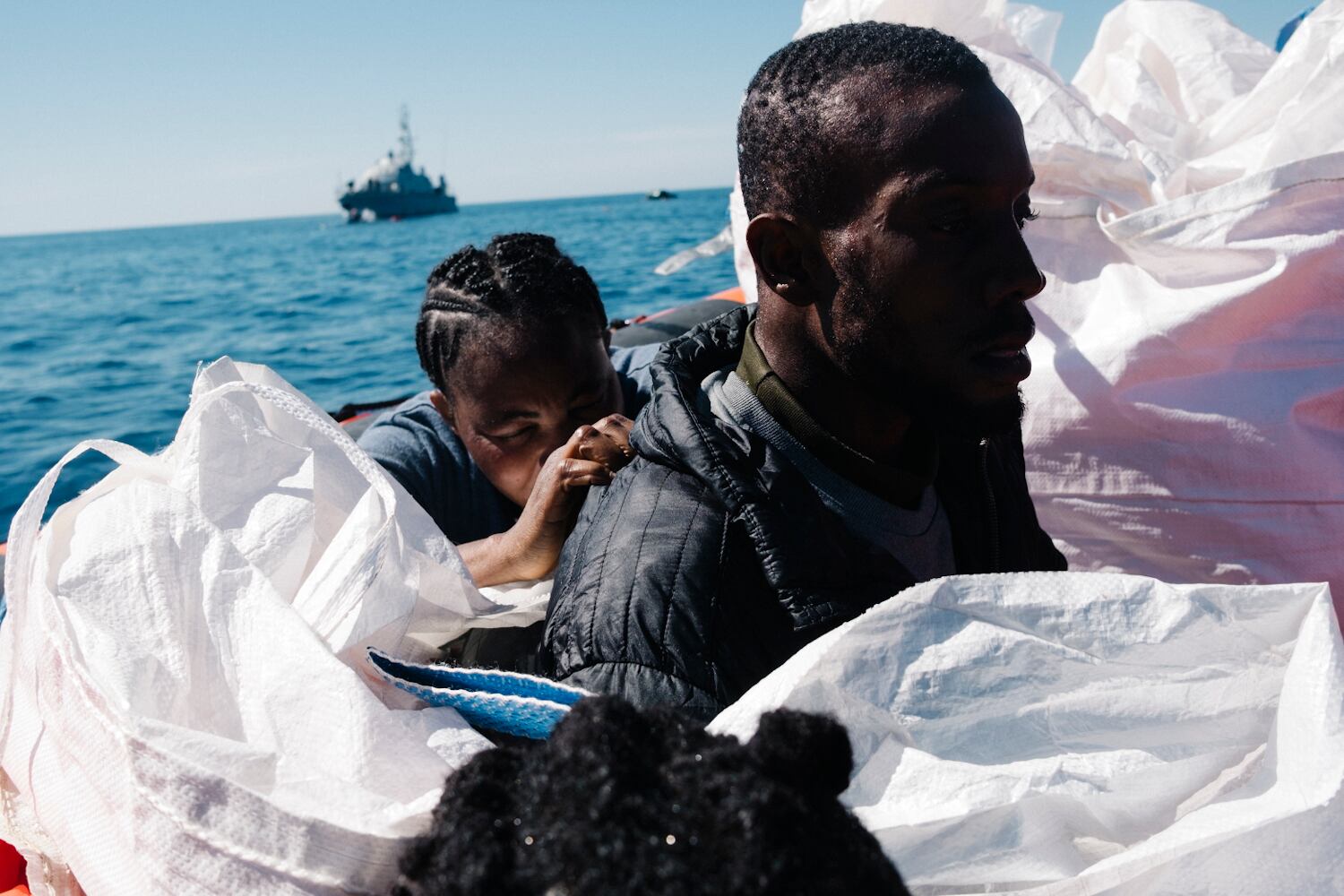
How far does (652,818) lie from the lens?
61 centimetres

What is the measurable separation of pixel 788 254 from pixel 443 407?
3.88 ft

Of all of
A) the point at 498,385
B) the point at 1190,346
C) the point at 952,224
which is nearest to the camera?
the point at 952,224

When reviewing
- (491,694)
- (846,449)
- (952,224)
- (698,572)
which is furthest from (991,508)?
(491,694)

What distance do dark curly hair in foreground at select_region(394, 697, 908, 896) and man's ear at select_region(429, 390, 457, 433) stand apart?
1.64 meters

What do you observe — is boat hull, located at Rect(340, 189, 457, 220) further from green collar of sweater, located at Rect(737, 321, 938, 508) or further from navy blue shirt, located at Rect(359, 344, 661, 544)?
green collar of sweater, located at Rect(737, 321, 938, 508)

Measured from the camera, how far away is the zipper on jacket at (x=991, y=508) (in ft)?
4.79

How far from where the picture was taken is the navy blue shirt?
2.15 m

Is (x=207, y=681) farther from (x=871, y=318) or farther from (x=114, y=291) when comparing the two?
(x=114, y=291)

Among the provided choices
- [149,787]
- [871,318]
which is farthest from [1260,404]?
[149,787]

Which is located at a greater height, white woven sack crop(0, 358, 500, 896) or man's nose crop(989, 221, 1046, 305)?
man's nose crop(989, 221, 1046, 305)

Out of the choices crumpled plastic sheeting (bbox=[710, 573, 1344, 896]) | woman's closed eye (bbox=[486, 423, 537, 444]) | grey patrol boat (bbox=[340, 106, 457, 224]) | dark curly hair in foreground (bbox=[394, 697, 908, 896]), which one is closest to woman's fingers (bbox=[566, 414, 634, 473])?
woman's closed eye (bbox=[486, 423, 537, 444])

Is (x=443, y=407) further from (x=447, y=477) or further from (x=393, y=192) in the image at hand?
(x=393, y=192)

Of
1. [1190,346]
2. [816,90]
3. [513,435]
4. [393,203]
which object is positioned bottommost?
[513,435]

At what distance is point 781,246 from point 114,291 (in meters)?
23.3
